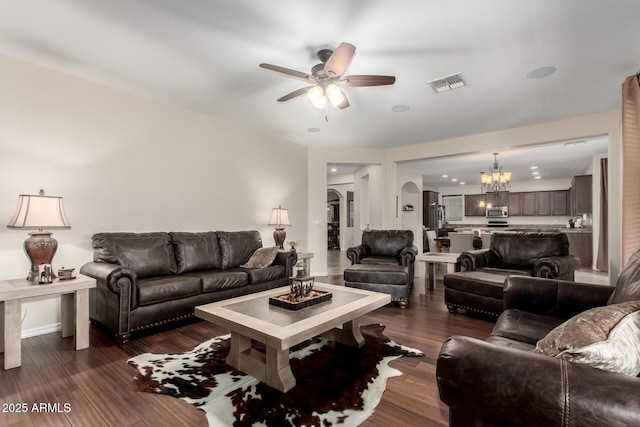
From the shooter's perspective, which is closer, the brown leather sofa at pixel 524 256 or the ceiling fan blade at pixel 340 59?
the ceiling fan blade at pixel 340 59

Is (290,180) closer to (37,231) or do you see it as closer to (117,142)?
(117,142)

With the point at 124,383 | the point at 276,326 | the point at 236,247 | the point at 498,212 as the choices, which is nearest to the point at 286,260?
the point at 236,247

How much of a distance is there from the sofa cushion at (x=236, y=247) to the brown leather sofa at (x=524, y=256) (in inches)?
113

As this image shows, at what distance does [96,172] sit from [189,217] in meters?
1.22

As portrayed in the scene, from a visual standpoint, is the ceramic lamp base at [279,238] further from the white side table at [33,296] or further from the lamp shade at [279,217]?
the white side table at [33,296]

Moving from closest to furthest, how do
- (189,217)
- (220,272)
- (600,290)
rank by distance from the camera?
(600,290) < (220,272) < (189,217)

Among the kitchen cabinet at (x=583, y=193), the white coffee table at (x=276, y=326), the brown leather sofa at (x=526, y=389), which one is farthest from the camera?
the kitchen cabinet at (x=583, y=193)

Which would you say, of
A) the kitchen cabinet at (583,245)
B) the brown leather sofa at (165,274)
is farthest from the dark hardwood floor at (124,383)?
the kitchen cabinet at (583,245)

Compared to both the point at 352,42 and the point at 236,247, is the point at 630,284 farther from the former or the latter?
the point at 236,247

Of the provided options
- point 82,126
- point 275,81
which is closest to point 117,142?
point 82,126

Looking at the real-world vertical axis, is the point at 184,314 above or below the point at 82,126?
below

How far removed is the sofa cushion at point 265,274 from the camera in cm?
379

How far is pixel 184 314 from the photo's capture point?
3107 mm

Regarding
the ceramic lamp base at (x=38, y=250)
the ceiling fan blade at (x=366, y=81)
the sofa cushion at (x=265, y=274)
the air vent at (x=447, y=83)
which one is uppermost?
the air vent at (x=447, y=83)
